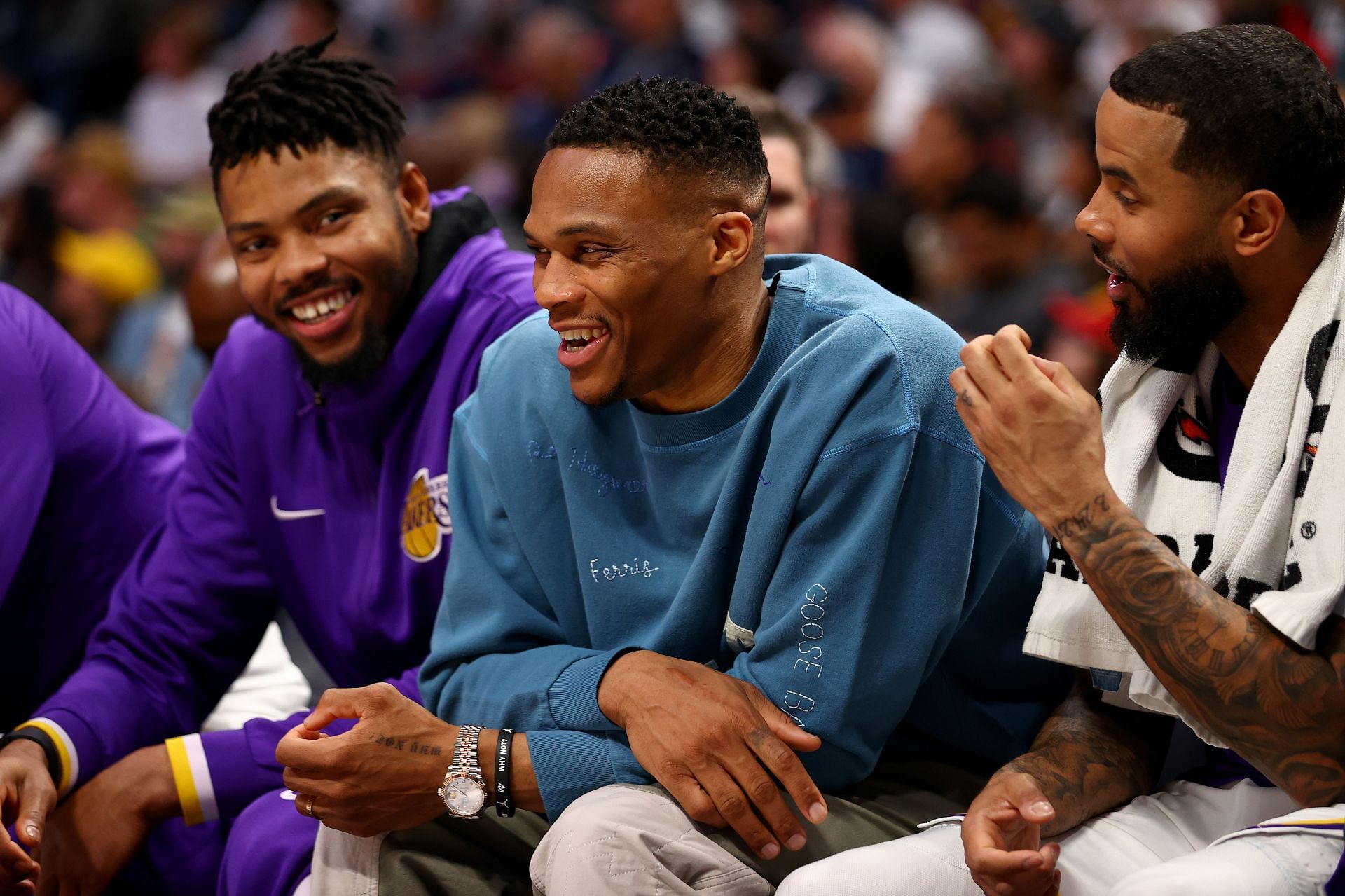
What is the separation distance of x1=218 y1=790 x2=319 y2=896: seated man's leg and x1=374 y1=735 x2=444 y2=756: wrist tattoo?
340mm

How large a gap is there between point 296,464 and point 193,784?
25.7 inches

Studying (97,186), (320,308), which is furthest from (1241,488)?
(97,186)

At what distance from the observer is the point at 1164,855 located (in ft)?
7.13

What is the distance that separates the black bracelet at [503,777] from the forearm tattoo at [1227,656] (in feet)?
→ 2.83

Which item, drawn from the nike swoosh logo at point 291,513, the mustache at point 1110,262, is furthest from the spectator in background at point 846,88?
the mustache at point 1110,262

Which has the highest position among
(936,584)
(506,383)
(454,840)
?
(506,383)

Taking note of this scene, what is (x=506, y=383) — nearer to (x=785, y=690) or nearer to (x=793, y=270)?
(x=793, y=270)

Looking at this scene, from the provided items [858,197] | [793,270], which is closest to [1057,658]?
[793,270]

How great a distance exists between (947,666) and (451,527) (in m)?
0.86

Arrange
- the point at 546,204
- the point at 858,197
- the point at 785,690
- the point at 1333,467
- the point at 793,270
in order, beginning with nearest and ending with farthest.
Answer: the point at 1333,467 → the point at 785,690 → the point at 546,204 → the point at 793,270 → the point at 858,197

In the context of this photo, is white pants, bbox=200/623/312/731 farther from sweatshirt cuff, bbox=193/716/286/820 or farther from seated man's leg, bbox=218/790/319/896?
seated man's leg, bbox=218/790/319/896

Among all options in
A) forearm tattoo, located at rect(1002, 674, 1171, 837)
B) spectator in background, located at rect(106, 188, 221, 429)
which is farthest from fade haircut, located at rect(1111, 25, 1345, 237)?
spectator in background, located at rect(106, 188, 221, 429)

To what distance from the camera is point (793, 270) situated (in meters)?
2.46

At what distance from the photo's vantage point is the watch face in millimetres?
2232
